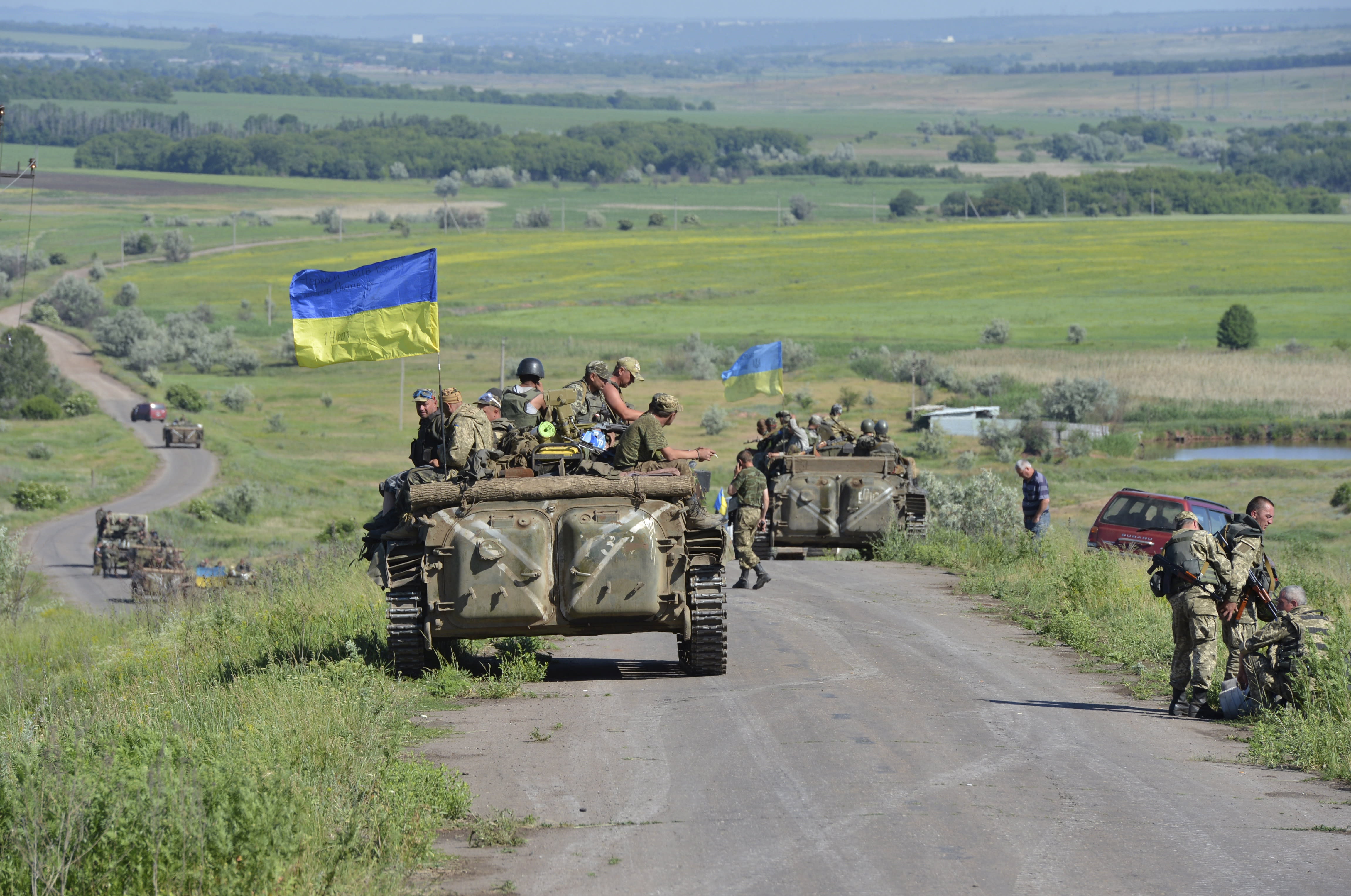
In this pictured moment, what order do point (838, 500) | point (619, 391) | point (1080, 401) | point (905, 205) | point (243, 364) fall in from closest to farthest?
point (619, 391) → point (838, 500) → point (1080, 401) → point (243, 364) → point (905, 205)

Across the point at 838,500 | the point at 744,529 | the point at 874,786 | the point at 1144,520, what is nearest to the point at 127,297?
the point at 838,500

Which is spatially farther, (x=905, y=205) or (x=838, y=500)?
(x=905, y=205)

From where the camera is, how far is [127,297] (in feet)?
394

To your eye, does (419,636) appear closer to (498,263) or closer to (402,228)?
(498,263)

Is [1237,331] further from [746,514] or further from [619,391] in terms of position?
[619,391]

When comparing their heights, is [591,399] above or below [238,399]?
above

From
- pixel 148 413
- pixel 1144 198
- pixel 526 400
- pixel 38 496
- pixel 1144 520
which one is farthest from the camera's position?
pixel 1144 198

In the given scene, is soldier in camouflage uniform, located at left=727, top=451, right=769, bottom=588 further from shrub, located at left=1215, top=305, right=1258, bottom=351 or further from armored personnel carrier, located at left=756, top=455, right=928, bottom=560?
shrub, located at left=1215, top=305, right=1258, bottom=351

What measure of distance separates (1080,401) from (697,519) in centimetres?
5907

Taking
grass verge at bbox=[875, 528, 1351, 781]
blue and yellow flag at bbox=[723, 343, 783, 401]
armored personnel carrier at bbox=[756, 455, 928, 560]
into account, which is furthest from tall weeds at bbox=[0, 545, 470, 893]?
blue and yellow flag at bbox=[723, 343, 783, 401]

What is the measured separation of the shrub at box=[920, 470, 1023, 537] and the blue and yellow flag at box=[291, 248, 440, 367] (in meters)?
17.1

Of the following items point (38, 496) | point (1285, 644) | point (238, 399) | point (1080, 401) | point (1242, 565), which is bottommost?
point (38, 496)

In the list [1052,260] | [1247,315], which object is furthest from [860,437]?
[1052,260]

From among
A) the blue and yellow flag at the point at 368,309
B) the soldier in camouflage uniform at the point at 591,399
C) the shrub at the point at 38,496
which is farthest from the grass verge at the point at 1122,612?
the shrub at the point at 38,496
